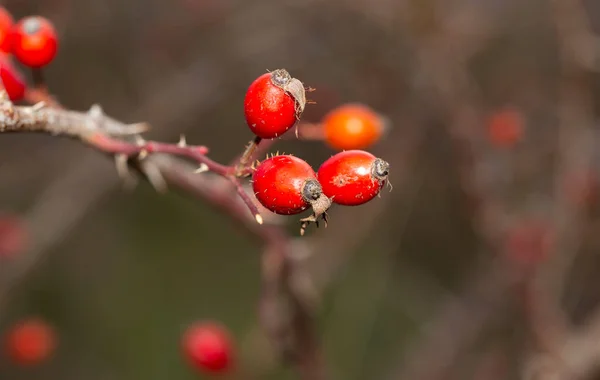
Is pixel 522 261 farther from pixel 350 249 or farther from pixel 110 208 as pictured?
pixel 110 208

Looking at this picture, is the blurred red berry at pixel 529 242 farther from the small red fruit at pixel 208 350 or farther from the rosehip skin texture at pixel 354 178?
the rosehip skin texture at pixel 354 178

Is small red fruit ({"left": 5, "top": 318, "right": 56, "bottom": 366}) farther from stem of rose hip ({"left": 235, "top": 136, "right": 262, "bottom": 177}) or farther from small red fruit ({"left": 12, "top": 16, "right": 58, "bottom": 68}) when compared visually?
stem of rose hip ({"left": 235, "top": 136, "right": 262, "bottom": 177})

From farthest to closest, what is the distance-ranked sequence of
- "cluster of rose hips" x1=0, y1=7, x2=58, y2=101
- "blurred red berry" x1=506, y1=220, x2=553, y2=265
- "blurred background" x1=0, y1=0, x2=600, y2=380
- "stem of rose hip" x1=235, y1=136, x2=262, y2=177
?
"blurred red berry" x1=506, y1=220, x2=553, y2=265 < "blurred background" x1=0, y1=0, x2=600, y2=380 < "cluster of rose hips" x1=0, y1=7, x2=58, y2=101 < "stem of rose hip" x1=235, y1=136, x2=262, y2=177

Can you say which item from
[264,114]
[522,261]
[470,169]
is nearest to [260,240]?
[264,114]

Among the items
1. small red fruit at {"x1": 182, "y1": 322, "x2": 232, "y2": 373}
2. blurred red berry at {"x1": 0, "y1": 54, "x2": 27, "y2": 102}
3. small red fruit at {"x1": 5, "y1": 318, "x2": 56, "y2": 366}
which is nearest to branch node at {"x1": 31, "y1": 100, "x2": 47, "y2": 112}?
blurred red berry at {"x1": 0, "y1": 54, "x2": 27, "y2": 102}

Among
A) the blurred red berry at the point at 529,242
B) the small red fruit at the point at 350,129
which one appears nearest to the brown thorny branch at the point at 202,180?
the small red fruit at the point at 350,129

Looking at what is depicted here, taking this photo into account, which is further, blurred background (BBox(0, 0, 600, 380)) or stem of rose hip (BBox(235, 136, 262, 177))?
blurred background (BBox(0, 0, 600, 380))

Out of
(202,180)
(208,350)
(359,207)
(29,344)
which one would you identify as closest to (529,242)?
(359,207)

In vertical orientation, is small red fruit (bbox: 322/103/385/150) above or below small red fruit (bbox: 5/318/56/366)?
above
